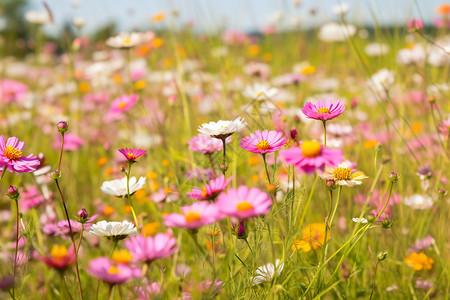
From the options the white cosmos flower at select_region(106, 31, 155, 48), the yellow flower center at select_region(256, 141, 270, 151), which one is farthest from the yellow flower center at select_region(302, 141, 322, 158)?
the white cosmos flower at select_region(106, 31, 155, 48)

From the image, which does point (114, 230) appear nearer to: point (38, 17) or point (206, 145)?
point (206, 145)

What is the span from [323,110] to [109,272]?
40 cm

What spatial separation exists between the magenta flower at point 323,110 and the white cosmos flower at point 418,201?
1.42 feet

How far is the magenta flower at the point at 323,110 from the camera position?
24.7 inches

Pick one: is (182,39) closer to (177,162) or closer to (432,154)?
(177,162)

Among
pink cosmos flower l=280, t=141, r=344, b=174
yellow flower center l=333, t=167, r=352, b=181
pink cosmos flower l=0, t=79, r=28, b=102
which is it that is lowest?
pink cosmos flower l=0, t=79, r=28, b=102

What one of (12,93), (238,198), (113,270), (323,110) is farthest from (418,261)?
(12,93)

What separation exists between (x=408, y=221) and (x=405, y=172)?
0.60ft

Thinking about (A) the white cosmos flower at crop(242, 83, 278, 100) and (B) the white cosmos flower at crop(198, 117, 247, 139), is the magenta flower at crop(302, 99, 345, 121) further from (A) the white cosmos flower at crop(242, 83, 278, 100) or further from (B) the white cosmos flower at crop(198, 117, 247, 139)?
(A) the white cosmos flower at crop(242, 83, 278, 100)

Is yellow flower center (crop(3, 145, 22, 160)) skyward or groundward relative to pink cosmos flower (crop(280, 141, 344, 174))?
groundward

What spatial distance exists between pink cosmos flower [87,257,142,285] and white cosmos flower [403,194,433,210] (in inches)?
29.6

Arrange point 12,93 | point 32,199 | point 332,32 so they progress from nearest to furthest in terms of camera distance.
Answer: point 32,199
point 12,93
point 332,32

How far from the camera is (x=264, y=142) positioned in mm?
629

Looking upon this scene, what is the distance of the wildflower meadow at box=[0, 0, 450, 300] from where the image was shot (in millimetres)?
560
